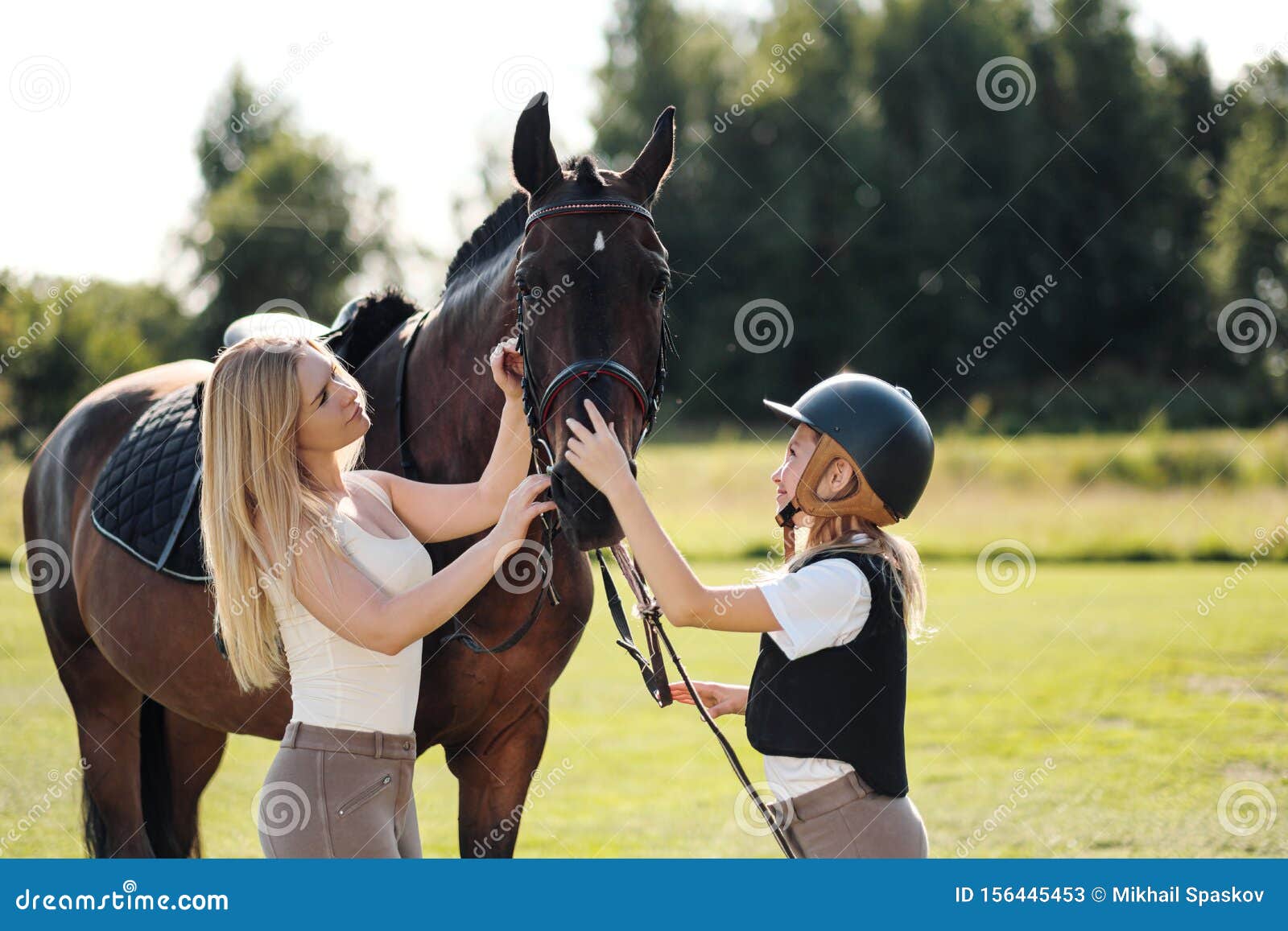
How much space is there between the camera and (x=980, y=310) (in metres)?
36.0

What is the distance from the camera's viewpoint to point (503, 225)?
3.10 meters

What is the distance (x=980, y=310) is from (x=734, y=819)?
3214cm

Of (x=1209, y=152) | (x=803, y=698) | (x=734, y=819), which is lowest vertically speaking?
(x=734, y=819)

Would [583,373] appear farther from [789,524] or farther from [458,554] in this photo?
[458,554]

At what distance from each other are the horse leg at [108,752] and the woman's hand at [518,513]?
98.9 inches

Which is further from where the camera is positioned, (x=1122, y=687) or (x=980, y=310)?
(x=980, y=310)

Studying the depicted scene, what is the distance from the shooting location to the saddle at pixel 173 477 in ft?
10.8

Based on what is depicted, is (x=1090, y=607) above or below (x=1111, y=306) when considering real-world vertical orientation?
below

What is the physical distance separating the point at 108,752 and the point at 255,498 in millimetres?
2245

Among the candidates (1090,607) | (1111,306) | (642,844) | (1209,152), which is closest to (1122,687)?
(1090,607)

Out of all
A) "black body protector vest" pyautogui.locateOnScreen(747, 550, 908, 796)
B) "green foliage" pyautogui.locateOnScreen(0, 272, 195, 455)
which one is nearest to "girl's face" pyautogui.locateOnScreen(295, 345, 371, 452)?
"black body protector vest" pyautogui.locateOnScreen(747, 550, 908, 796)

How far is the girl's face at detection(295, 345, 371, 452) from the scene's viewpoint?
8.28 ft

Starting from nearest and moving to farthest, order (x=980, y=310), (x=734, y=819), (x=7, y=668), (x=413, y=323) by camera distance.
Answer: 1. (x=413, y=323)
2. (x=734, y=819)
3. (x=7, y=668)
4. (x=980, y=310)

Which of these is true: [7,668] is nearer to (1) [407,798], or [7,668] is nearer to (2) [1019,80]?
(1) [407,798]
